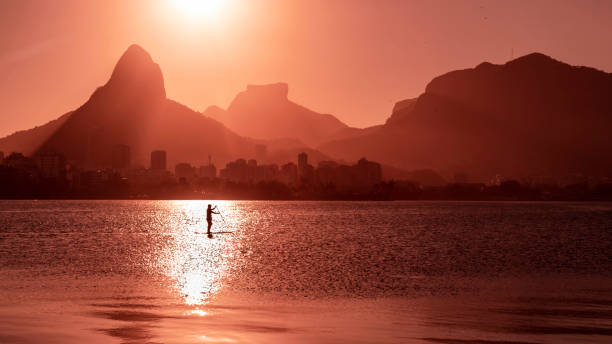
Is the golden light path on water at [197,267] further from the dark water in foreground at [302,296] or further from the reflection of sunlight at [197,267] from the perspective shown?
the dark water in foreground at [302,296]

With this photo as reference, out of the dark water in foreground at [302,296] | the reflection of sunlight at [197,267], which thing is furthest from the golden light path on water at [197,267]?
the dark water in foreground at [302,296]

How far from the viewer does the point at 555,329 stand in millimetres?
27594

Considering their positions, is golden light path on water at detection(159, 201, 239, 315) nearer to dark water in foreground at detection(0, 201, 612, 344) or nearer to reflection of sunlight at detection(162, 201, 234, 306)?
reflection of sunlight at detection(162, 201, 234, 306)

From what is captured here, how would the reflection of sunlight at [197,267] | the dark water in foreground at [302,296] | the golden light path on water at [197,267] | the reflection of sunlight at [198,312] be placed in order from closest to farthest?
1. the dark water in foreground at [302,296]
2. the reflection of sunlight at [198,312]
3. the golden light path on water at [197,267]
4. the reflection of sunlight at [197,267]

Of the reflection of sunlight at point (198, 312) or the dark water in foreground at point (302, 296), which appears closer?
the dark water in foreground at point (302, 296)

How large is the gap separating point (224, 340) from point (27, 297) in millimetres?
16391

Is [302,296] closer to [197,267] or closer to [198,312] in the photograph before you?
[198,312]

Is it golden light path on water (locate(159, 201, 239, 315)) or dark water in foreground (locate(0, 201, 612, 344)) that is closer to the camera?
dark water in foreground (locate(0, 201, 612, 344))

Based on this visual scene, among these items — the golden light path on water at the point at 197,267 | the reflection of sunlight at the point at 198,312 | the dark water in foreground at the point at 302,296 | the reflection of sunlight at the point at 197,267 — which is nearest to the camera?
the dark water in foreground at the point at 302,296

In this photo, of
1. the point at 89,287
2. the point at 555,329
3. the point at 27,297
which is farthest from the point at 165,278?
the point at 555,329

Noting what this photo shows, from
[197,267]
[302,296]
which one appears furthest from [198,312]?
[197,267]

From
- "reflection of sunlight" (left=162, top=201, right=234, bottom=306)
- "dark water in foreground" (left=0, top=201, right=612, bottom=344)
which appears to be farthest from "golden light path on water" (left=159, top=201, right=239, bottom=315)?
"dark water in foreground" (left=0, top=201, right=612, bottom=344)

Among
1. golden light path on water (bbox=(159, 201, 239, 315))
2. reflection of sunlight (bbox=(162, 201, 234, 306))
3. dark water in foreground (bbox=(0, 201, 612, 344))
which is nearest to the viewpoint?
dark water in foreground (bbox=(0, 201, 612, 344))

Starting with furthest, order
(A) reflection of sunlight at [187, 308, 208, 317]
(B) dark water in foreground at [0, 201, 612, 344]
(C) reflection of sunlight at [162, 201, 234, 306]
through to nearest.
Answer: (C) reflection of sunlight at [162, 201, 234, 306]
(A) reflection of sunlight at [187, 308, 208, 317]
(B) dark water in foreground at [0, 201, 612, 344]
